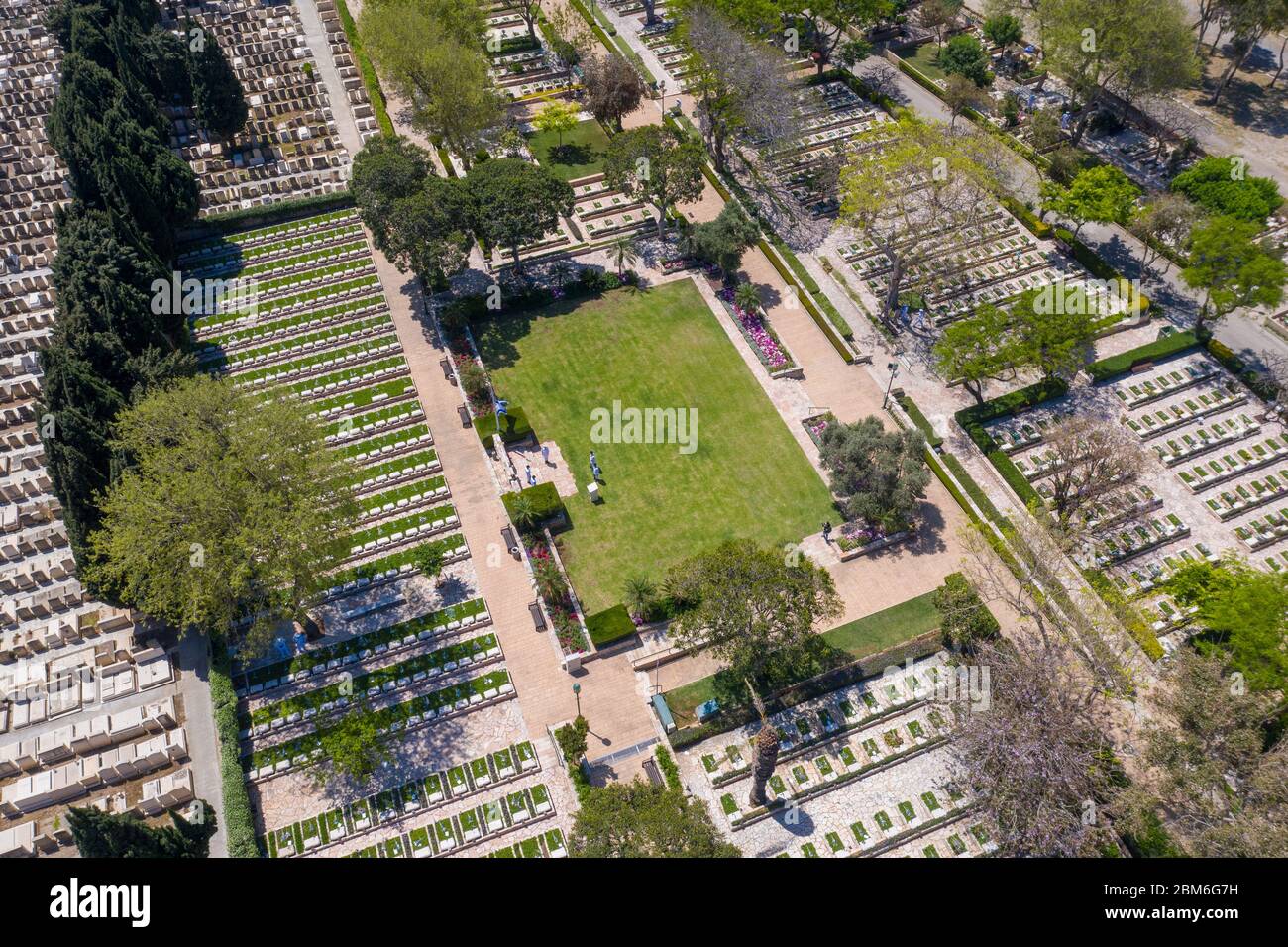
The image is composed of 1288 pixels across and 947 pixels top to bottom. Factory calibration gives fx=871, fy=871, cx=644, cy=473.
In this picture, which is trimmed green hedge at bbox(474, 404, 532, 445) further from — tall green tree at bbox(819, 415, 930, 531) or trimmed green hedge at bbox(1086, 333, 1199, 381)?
trimmed green hedge at bbox(1086, 333, 1199, 381)

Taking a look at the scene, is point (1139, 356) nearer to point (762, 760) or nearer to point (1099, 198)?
point (1099, 198)

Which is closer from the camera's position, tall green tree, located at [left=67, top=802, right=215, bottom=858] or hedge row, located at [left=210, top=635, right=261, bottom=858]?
tall green tree, located at [left=67, top=802, right=215, bottom=858]

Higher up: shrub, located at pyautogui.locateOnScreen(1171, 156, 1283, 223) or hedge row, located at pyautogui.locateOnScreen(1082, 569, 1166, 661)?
shrub, located at pyautogui.locateOnScreen(1171, 156, 1283, 223)

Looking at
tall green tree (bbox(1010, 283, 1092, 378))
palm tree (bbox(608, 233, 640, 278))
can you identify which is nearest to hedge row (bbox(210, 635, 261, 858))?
palm tree (bbox(608, 233, 640, 278))

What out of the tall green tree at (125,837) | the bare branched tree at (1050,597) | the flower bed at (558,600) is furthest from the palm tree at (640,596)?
the tall green tree at (125,837)

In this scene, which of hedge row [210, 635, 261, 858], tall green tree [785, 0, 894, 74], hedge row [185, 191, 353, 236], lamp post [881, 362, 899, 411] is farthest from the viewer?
tall green tree [785, 0, 894, 74]

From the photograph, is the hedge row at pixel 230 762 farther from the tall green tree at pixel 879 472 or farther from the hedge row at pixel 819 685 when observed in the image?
the tall green tree at pixel 879 472
